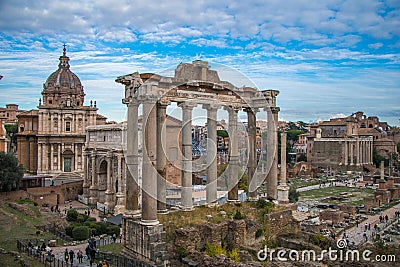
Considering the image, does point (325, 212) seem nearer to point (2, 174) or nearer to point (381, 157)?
point (2, 174)

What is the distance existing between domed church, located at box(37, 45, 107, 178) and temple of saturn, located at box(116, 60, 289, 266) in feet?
95.2

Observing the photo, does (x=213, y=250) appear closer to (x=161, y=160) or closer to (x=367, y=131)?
(x=161, y=160)

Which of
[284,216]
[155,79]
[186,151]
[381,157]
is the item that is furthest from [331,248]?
[381,157]

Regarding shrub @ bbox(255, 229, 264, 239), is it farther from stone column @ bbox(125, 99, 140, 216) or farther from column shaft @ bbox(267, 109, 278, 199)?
stone column @ bbox(125, 99, 140, 216)

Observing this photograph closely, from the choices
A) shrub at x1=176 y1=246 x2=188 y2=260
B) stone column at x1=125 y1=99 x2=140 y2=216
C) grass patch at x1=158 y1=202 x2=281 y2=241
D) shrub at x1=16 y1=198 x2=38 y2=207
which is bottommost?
shrub at x1=16 y1=198 x2=38 y2=207

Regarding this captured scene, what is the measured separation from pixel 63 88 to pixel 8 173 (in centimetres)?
1622

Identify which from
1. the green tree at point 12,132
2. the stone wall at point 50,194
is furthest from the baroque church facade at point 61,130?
the green tree at point 12,132

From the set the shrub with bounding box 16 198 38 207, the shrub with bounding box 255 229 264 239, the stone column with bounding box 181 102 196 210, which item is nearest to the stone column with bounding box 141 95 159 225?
the stone column with bounding box 181 102 196 210

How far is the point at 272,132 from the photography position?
1906cm

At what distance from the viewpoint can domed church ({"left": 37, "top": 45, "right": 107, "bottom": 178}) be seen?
42.7m

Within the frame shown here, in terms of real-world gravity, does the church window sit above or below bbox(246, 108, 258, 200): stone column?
above

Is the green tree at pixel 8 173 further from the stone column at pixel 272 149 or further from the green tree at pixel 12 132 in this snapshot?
the green tree at pixel 12 132

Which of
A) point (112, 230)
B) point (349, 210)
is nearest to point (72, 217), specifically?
point (112, 230)

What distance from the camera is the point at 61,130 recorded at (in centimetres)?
4312
